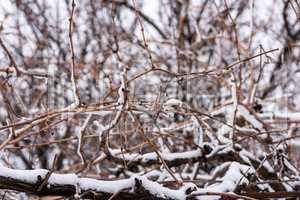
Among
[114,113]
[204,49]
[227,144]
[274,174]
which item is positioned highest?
[204,49]

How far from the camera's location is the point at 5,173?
1.54m

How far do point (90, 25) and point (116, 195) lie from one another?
5.24 m

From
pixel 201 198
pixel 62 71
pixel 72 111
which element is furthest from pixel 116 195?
pixel 62 71

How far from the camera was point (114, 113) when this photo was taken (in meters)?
2.07

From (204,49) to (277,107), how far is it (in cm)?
265

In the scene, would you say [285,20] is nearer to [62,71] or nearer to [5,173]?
[62,71]

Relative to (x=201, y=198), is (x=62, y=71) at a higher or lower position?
higher

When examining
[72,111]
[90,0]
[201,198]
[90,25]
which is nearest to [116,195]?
[201,198]

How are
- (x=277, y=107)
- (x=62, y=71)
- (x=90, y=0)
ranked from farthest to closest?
(x=90, y=0), (x=62, y=71), (x=277, y=107)

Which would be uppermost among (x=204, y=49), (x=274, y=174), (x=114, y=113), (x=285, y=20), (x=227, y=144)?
(x=285, y=20)

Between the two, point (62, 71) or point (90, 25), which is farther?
point (90, 25)

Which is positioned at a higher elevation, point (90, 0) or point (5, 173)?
point (90, 0)

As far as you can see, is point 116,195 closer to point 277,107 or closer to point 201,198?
point 201,198

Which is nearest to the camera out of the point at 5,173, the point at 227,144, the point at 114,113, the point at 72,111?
the point at 5,173
